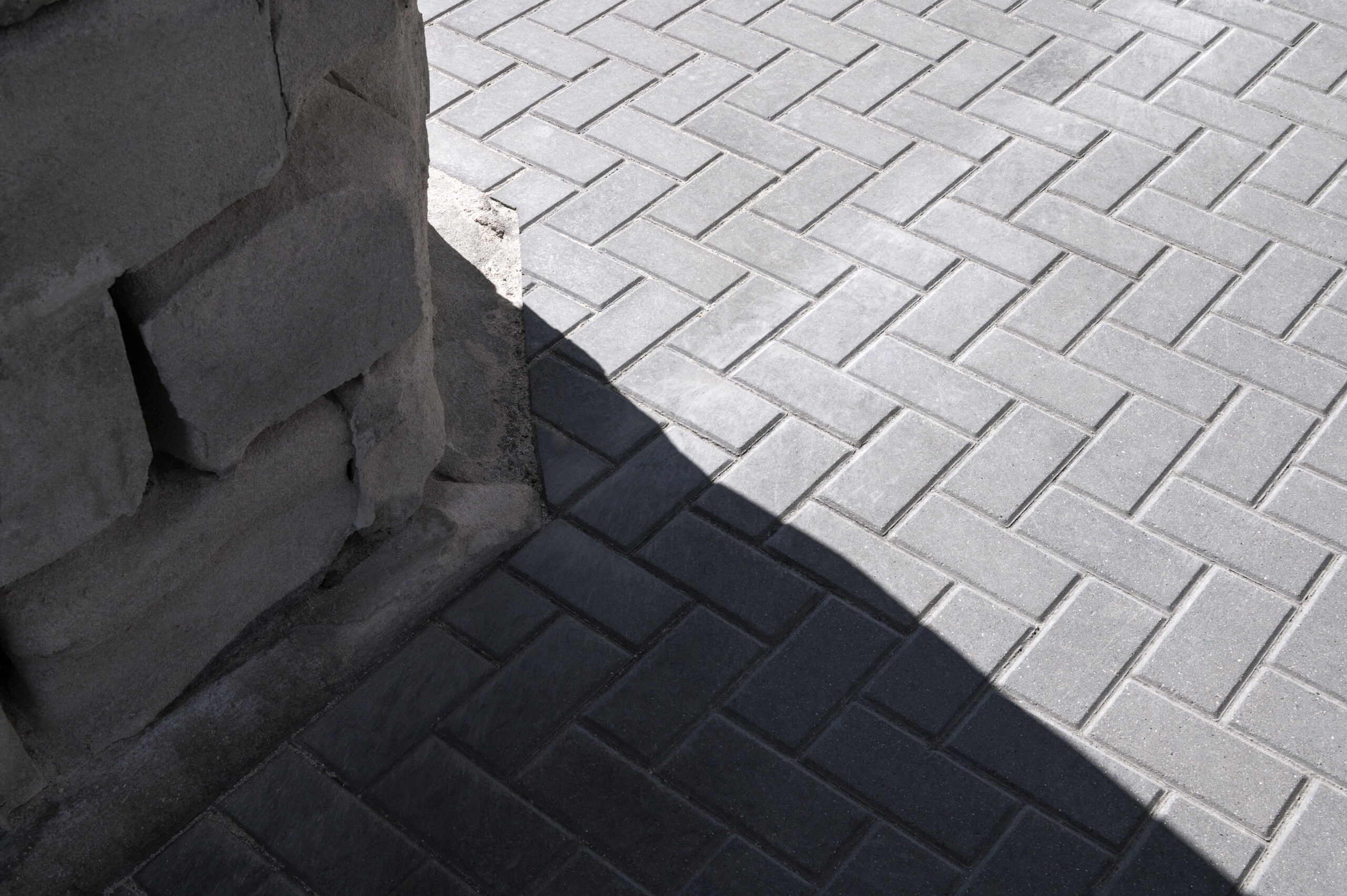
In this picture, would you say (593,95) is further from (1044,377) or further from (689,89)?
(1044,377)

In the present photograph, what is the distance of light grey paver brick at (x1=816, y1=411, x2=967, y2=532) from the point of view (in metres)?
3.10

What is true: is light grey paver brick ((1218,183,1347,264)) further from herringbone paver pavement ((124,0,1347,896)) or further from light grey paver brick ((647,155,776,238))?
light grey paver brick ((647,155,776,238))

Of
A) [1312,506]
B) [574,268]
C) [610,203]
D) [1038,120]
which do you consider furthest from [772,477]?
[1038,120]

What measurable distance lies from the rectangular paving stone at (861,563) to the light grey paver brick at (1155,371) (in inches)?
33.7

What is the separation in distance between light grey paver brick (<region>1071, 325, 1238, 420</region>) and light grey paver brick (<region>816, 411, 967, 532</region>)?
50 centimetres

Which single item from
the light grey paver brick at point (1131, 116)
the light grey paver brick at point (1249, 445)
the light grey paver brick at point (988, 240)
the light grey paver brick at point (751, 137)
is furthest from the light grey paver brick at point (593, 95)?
the light grey paver brick at point (1249, 445)

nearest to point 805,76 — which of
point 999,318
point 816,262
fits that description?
point 816,262

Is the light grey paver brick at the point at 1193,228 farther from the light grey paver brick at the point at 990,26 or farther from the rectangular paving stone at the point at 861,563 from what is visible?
the rectangular paving stone at the point at 861,563

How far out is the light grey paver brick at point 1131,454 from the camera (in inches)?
125

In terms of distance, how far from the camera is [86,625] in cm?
222

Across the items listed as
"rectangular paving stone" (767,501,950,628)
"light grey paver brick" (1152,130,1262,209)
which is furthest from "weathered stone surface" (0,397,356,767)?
"light grey paver brick" (1152,130,1262,209)

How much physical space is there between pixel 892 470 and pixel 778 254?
0.82m

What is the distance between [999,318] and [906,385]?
1.24ft

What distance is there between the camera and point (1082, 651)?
2.84 m
